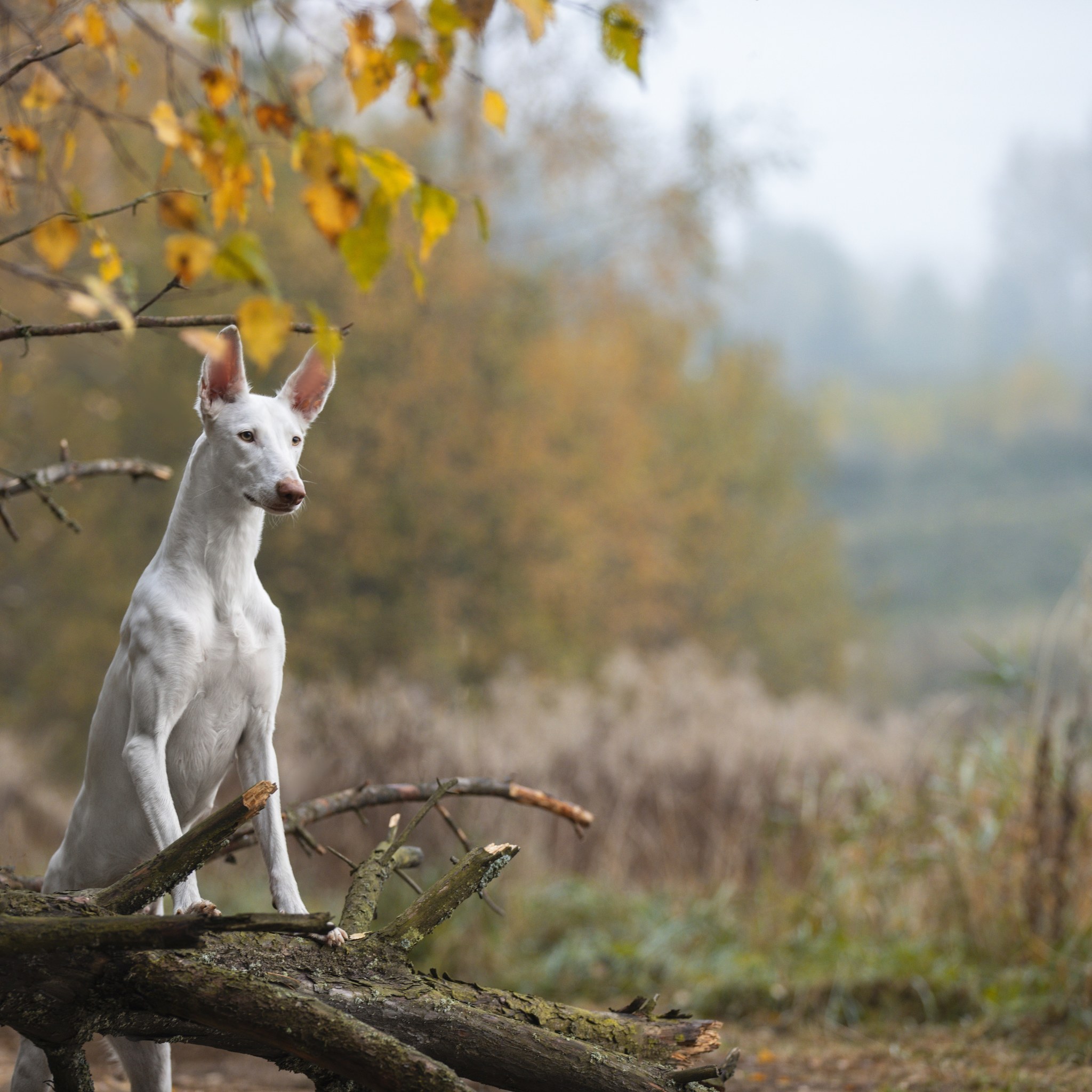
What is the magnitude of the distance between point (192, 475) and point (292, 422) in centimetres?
22

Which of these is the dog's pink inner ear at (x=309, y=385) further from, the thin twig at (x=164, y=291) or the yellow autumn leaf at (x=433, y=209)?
the yellow autumn leaf at (x=433, y=209)

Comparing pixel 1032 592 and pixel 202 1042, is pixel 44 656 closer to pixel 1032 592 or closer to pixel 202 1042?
pixel 202 1042

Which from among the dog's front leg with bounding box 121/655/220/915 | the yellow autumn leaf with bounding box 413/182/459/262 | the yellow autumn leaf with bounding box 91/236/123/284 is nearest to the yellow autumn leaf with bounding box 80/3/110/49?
the yellow autumn leaf with bounding box 91/236/123/284

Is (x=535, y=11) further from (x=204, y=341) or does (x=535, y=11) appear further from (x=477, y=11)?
(x=204, y=341)

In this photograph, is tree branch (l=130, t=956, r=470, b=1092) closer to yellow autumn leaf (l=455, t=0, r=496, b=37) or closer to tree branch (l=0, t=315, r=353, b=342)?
tree branch (l=0, t=315, r=353, b=342)

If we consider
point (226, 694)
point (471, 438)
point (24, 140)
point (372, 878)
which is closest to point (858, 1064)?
point (372, 878)

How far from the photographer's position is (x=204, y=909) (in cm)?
166

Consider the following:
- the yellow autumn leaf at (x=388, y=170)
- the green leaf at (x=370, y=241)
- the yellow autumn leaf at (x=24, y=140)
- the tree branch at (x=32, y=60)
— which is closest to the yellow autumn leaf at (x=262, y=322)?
the green leaf at (x=370, y=241)

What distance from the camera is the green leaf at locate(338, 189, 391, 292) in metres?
1.40

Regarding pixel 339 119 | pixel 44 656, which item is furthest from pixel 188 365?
pixel 339 119

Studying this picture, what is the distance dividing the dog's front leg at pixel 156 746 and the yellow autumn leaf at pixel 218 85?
0.94 metres

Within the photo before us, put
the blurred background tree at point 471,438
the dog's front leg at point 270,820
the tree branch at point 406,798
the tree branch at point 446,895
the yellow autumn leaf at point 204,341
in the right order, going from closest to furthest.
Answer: the yellow autumn leaf at point 204,341 → the dog's front leg at point 270,820 → the tree branch at point 446,895 → the tree branch at point 406,798 → the blurred background tree at point 471,438

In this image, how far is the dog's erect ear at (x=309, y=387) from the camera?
197 cm

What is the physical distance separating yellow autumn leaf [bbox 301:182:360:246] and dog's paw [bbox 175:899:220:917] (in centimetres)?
99
